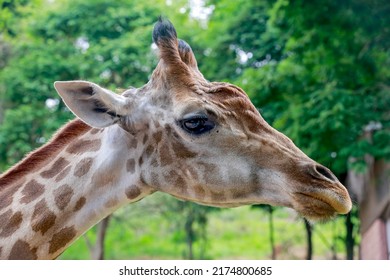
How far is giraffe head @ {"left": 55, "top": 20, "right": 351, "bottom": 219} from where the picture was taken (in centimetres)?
222

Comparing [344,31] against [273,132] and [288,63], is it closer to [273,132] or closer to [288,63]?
[288,63]

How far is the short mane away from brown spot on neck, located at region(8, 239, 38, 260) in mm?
320

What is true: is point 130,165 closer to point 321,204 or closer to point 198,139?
point 198,139

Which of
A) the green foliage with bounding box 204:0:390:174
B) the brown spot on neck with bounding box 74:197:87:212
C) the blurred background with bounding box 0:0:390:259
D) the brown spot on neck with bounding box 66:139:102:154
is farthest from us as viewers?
the blurred background with bounding box 0:0:390:259

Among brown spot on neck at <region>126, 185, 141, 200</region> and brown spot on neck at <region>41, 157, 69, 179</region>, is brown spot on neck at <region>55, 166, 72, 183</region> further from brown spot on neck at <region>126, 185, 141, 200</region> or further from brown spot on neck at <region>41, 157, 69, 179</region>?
brown spot on neck at <region>126, 185, 141, 200</region>

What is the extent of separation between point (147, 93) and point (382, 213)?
6.82 m

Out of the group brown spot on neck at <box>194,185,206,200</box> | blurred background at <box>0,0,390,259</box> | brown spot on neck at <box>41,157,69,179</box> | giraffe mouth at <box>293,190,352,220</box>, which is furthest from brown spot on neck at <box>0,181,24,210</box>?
blurred background at <box>0,0,390,259</box>

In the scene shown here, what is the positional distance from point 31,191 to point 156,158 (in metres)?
0.49

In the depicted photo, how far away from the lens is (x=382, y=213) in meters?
8.66

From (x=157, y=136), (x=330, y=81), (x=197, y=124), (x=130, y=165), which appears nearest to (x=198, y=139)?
(x=197, y=124)

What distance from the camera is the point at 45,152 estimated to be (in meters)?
2.59

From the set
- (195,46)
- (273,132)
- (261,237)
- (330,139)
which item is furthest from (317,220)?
(261,237)

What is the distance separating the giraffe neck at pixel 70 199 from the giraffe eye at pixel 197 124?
20 cm

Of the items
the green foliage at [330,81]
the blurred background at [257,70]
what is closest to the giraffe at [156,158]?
the blurred background at [257,70]
